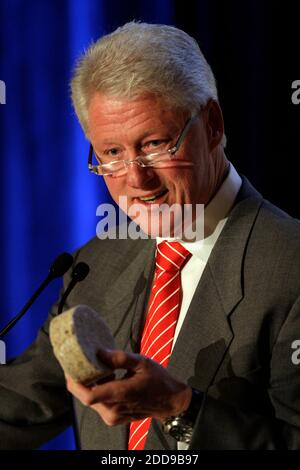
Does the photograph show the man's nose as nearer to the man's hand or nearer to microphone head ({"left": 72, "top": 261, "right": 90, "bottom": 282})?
microphone head ({"left": 72, "top": 261, "right": 90, "bottom": 282})

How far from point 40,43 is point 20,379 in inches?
50.3

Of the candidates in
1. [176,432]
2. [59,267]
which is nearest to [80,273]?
[59,267]

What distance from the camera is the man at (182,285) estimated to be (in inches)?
65.3

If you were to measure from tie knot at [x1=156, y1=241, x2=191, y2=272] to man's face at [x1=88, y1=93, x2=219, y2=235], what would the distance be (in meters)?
0.13

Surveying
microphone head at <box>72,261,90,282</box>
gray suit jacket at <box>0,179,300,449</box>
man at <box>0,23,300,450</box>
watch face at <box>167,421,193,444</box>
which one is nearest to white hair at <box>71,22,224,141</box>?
man at <box>0,23,300,450</box>

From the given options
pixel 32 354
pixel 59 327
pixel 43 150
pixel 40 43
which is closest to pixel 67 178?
pixel 43 150

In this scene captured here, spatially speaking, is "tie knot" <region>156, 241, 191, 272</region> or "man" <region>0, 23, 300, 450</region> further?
"tie knot" <region>156, 241, 191, 272</region>

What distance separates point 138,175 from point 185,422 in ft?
1.87

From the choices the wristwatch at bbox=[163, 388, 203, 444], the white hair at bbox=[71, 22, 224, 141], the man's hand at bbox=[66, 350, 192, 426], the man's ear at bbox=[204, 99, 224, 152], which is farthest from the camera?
the man's ear at bbox=[204, 99, 224, 152]

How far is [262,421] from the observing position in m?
1.58

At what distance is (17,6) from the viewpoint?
2.79 metres

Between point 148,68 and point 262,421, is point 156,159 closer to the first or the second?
point 148,68

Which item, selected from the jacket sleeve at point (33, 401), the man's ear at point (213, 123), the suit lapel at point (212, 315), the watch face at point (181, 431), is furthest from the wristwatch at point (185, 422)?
the man's ear at point (213, 123)

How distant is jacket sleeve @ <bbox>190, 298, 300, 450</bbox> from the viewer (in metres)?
1.56
